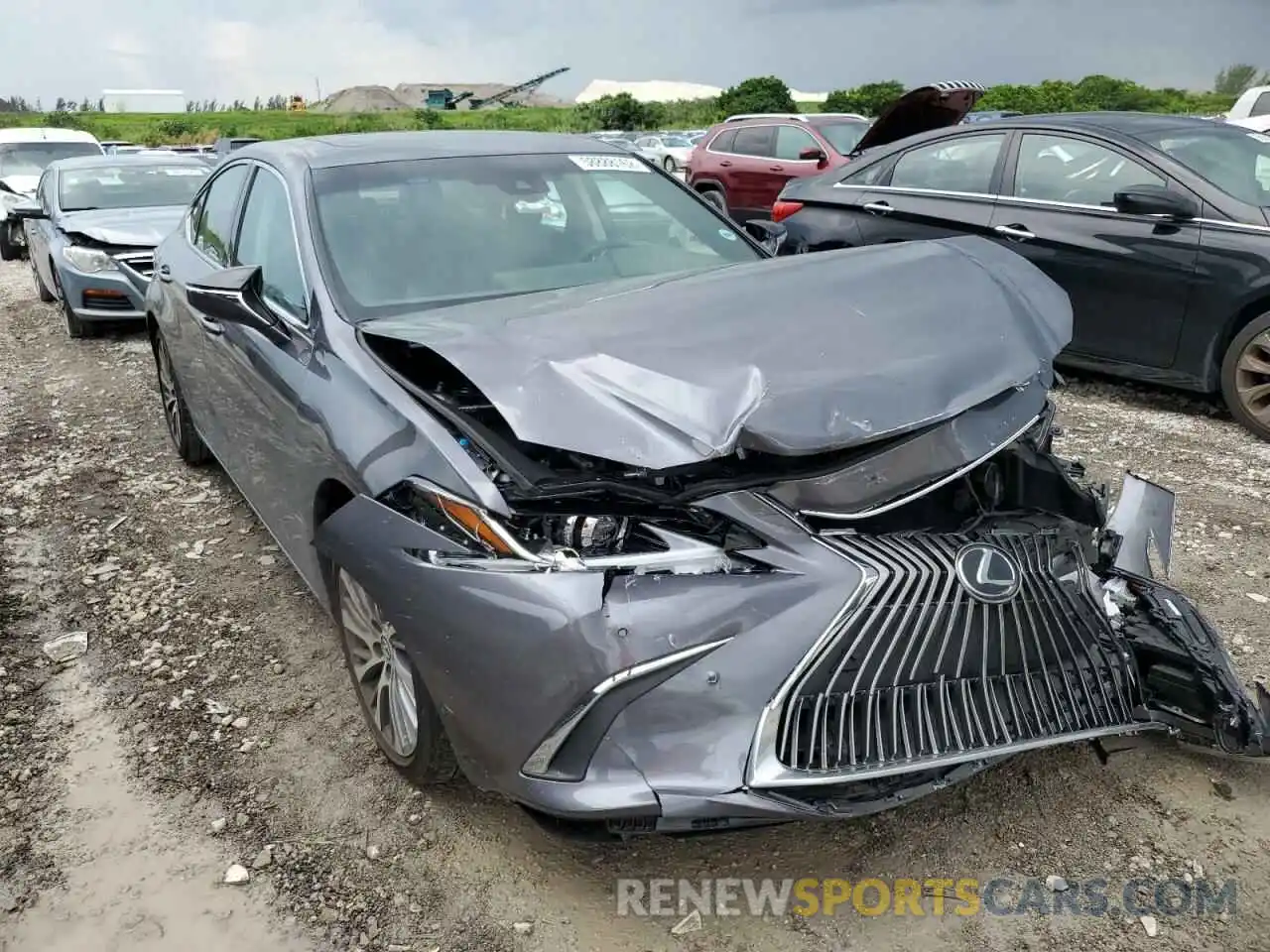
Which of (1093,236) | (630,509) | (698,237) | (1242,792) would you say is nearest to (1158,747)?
(1242,792)

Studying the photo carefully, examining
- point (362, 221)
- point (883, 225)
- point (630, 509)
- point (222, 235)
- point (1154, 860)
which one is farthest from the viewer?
point (883, 225)

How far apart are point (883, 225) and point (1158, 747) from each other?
4.49 metres

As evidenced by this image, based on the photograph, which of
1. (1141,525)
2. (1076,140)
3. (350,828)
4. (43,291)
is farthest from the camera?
(43,291)

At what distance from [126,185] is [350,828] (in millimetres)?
8952

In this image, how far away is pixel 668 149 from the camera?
22.8m

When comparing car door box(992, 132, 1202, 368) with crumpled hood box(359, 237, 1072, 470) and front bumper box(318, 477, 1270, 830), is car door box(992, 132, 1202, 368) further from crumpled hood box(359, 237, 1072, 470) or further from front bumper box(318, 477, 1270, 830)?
front bumper box(318, 477, 1270, 830)

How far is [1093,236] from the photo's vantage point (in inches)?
221

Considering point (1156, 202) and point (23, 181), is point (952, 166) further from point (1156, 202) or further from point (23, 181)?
point (23, 181)

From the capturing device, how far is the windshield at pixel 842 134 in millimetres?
12641

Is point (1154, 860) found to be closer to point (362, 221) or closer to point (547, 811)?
point (547, 811)

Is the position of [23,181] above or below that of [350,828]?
above

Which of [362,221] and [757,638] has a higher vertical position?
[362,221]

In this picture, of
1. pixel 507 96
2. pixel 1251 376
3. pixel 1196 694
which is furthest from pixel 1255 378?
pixel 507 96

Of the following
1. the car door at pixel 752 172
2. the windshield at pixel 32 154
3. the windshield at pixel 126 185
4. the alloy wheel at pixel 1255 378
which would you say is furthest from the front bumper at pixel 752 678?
the windshield at pixel 32 154
